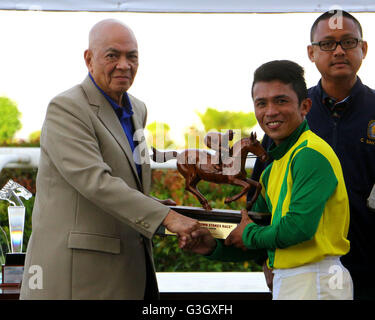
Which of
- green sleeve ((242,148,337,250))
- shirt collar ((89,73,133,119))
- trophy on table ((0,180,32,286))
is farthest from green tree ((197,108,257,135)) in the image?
green sleeve ((242,148,337,250))

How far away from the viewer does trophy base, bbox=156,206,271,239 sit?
2189mm

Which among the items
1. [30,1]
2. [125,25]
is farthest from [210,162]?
[30,1]

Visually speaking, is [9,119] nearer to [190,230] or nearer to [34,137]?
[34,137]

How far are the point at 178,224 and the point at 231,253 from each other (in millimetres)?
273

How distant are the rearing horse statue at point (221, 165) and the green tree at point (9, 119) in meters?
4.22

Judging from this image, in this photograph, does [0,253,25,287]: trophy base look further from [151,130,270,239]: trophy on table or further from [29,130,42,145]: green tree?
[29,130,42,145]: green tree

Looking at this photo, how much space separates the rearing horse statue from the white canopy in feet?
2.94

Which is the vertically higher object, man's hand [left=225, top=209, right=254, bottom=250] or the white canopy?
the white canopy

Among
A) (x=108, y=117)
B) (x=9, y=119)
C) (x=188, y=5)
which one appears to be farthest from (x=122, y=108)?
(x=9, y=119)

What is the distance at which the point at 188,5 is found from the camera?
294 cm

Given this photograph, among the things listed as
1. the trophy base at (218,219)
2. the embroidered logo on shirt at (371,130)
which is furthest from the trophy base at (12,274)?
the embroidered logo on shirt at (371,130)

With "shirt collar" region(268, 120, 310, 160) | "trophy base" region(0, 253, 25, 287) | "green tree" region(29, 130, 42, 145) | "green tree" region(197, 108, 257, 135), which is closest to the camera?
"shirt collar" region(268, 120, 310, 160)
